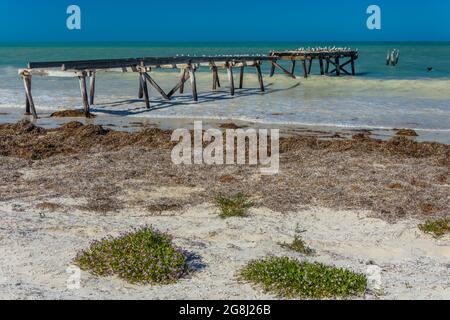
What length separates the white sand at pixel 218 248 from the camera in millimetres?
5879

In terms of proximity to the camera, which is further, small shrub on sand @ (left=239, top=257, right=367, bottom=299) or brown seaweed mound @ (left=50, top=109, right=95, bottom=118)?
brown seaweed mound @ (left=50, top=109, right=95, bottom=118)

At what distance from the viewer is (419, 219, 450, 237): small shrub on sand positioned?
7902 millimetres

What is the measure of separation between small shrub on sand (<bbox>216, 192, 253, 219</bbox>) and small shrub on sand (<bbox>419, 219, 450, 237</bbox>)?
2.52 metres

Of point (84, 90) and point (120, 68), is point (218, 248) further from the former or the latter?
point (120, 68)

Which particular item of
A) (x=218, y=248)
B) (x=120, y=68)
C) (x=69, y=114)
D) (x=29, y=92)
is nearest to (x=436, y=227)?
(x=218, y=248)

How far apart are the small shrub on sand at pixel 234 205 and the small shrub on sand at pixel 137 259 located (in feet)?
6.56

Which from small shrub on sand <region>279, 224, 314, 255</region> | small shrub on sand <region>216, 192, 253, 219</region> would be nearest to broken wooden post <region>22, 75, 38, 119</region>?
small shrub on sand <region>216, 192, 253, 219</region>

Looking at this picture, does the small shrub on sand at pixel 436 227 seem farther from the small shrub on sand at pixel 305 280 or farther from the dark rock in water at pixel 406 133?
the dark rock in water at pixel 406 133

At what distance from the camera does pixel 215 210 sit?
8.90 m

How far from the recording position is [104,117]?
2025 cm

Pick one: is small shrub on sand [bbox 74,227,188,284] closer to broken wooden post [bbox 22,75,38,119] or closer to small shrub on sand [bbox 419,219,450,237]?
small shrub on sand [bbox 419,219,450,237]

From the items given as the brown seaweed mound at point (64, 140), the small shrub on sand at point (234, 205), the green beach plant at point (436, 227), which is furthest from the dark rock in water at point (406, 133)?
the green beach plant at point (436, 227)

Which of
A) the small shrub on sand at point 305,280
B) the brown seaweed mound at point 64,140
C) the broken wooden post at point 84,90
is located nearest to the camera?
the small shrub on sand at point 305,280
